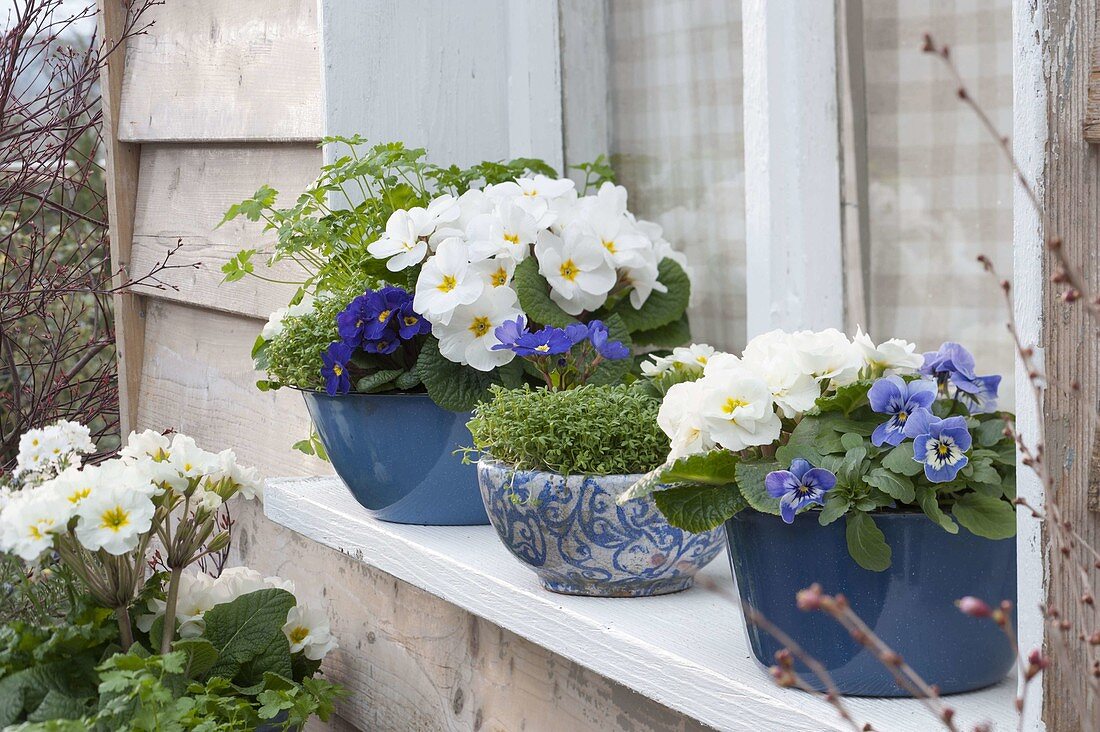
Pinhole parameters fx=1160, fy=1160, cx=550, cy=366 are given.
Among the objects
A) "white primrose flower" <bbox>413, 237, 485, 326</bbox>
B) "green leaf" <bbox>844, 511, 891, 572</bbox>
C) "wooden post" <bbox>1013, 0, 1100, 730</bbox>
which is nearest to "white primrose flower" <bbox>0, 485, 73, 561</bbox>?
"white primrose flower" <bbox>413, 237, 485, 326</bbox>

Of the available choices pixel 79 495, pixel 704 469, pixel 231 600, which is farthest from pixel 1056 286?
pixel 231 600

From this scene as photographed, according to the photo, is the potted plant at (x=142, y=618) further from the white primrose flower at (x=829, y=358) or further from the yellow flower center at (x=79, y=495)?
the white primrose flower at (x=829, y=358)

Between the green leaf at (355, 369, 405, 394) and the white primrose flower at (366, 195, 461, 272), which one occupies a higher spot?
the white primrose flower at (366, 195, 461, 272)

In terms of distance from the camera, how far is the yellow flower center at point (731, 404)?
2.51 feet

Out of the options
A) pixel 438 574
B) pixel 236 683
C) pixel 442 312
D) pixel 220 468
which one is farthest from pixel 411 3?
pixel 236 683

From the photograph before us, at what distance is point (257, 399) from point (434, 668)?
581 millimetres

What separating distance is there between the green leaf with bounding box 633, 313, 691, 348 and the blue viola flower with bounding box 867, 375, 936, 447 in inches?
19.7

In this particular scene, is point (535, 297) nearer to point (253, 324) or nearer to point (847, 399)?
point (847, 399)

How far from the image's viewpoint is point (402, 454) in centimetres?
121

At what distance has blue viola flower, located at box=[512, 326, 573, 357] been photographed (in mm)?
1039

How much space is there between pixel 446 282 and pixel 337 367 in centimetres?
14

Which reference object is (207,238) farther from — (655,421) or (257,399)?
(655,421)

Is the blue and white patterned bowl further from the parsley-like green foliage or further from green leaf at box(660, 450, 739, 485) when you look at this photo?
the parsley-like green foliage

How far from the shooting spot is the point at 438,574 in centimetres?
112
